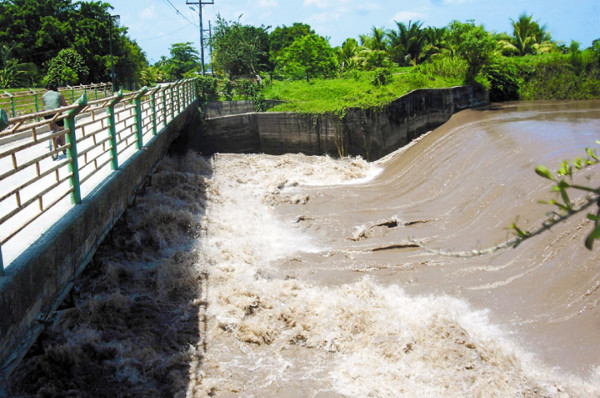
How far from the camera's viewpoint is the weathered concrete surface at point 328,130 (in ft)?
61.3

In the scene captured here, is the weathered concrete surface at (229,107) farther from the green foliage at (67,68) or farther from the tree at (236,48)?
the green foliage at (67,68)

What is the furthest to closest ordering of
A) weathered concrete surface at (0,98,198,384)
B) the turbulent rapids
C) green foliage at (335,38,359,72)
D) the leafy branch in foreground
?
green foliage at (335,38,359,72) < the turbulent rapids < weathered concrete surface at (0,98,198,384) < the leafy branch in foreground

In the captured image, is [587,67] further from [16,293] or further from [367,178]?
[16,293]

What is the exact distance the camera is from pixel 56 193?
6203 mm

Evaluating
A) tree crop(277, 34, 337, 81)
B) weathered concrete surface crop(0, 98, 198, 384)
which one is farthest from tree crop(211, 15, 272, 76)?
weathered concrete surface crop(0, 98, 198, 384)

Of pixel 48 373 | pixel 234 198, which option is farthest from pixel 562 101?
pixel 48 373

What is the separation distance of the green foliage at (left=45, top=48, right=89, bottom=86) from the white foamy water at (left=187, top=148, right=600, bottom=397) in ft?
82.1

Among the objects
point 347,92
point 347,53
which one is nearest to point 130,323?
point 347,92

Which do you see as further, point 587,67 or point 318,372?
point 587,67

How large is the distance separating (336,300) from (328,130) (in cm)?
1187

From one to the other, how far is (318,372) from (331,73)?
29.9m

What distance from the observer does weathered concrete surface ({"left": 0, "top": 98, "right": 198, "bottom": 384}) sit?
3.86 m

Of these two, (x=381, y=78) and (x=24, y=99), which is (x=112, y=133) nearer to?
(x=24, y=99)

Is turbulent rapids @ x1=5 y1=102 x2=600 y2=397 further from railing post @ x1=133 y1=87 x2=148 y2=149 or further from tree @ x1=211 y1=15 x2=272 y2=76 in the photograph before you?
tree @ x1=211 y1=15 x2=272 y2=76
